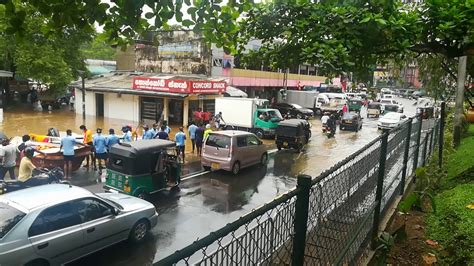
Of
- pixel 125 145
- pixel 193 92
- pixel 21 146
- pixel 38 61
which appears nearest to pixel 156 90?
pixel 193 92

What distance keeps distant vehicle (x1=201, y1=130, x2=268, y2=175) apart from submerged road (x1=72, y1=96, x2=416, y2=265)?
1.28ft

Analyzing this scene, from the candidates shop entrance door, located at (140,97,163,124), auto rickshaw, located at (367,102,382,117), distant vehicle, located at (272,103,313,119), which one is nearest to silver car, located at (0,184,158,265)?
shop entrance door, located at (140,97,163,124)

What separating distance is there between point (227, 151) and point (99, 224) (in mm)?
7479

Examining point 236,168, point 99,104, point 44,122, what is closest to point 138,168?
point 236,168

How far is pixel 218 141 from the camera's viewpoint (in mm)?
14570

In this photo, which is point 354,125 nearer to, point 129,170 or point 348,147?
point 348,147

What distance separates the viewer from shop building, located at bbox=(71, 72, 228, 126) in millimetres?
25703

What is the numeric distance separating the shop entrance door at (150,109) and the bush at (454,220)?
22188 mm

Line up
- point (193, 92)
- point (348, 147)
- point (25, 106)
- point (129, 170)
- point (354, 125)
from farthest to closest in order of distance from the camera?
point (25, 106)
point (354, 125)
point (193, 92)
point (348, 147)
point (129, 170)

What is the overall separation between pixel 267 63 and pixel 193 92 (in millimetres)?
18823

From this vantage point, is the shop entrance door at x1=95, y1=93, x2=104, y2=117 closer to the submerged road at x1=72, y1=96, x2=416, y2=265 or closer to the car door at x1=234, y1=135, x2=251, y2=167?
the submerged road at x1=72, y1=96, x2=416, y2=265

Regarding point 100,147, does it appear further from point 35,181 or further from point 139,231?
point 139,231

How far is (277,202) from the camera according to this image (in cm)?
242

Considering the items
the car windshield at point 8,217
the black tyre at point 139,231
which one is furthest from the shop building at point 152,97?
the car windshield at point 8,217
